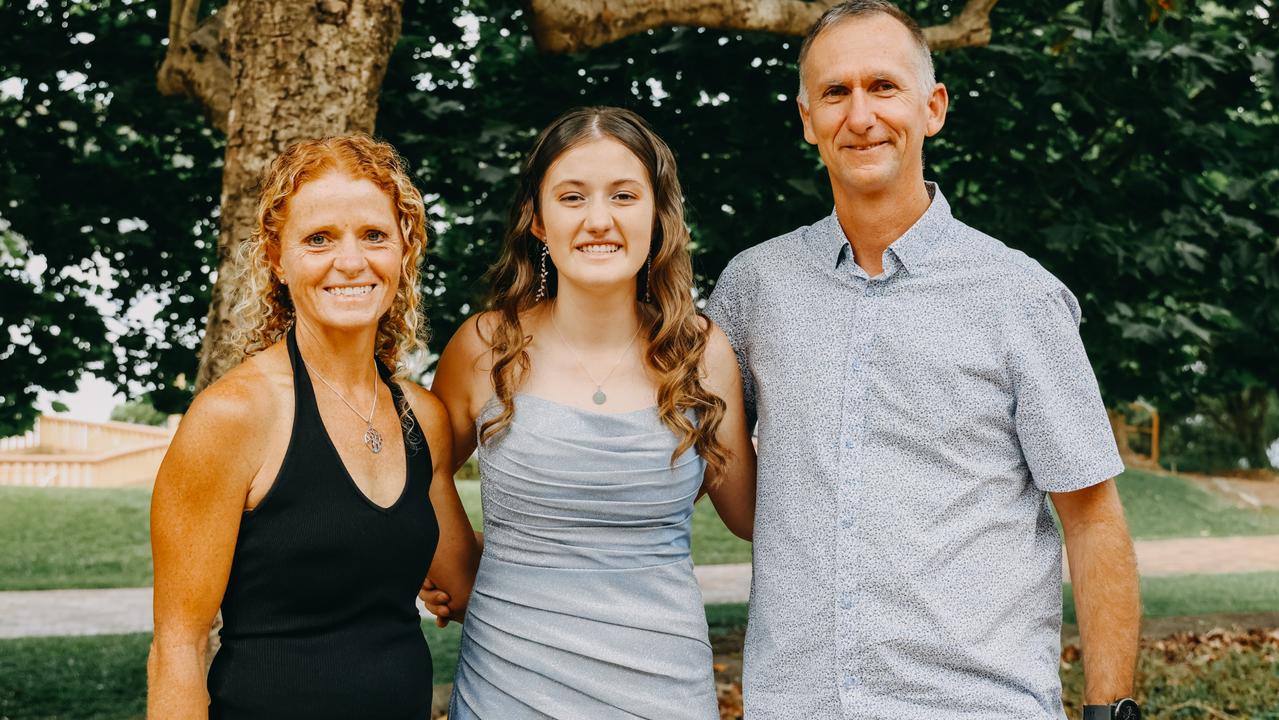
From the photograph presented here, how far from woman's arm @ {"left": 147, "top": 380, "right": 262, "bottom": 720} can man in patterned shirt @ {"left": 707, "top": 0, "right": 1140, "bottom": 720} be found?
1.12m

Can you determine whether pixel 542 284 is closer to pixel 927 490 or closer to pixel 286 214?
pixel 286 214

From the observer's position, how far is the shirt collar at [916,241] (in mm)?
2504

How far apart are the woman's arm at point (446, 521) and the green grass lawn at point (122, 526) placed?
979 centimetres

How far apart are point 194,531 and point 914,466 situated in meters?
1.41

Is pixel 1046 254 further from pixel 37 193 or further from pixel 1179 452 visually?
pixel 1179 452

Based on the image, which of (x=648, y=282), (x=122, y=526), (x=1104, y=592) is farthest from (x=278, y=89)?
(x=122, y=526)

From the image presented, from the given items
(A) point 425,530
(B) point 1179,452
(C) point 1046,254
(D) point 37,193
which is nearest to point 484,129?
(D) point 37,193

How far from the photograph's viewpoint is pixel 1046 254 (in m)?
6.13

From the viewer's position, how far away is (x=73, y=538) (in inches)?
666

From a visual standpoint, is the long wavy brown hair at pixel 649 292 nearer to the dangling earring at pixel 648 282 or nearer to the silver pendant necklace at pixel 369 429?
the dangling earring at pixel 648 282

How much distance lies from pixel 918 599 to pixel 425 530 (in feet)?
3.31

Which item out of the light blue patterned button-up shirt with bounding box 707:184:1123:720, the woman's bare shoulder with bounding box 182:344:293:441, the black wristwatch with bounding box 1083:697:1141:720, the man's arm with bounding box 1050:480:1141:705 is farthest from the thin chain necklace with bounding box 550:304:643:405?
the black wristwatch with bounding box 1083:697:1141:720

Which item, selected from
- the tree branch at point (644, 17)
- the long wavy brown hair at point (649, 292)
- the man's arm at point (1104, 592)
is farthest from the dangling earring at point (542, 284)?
the tree branch at point (644, 17)

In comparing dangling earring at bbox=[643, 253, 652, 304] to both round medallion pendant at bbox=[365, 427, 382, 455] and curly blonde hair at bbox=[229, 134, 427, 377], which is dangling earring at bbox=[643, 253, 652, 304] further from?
round medallion pendant at bbox=[365, 427, 382, 455]
